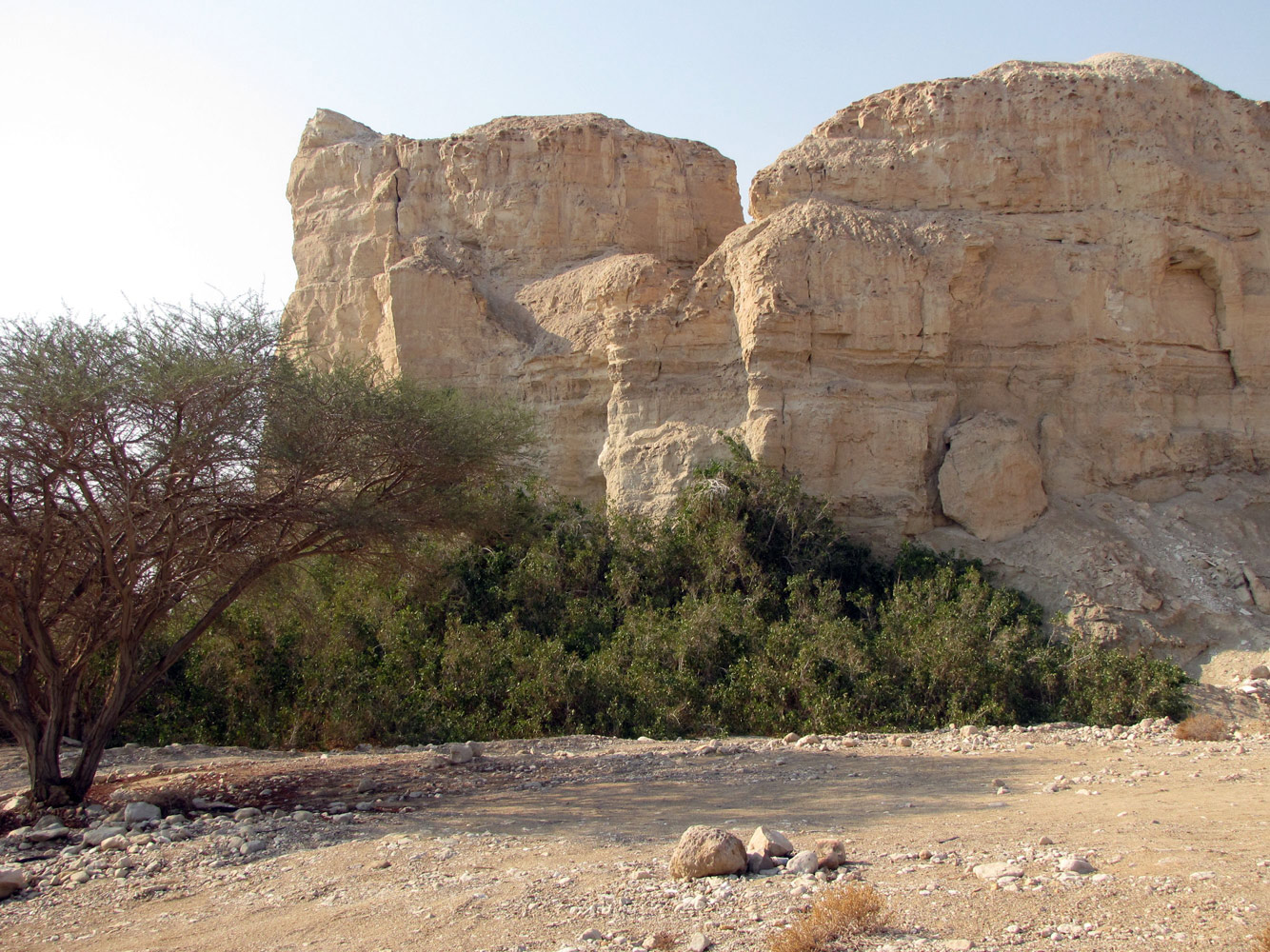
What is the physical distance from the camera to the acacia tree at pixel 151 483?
7.01 metres

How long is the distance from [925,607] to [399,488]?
6.90m

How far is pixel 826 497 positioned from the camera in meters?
14.3

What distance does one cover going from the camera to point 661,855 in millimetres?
5328

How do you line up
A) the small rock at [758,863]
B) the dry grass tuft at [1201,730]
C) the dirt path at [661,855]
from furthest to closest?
the dry grass tuft at [1201,730]
the small rock at [758,863]
the dirt path at [661,855]

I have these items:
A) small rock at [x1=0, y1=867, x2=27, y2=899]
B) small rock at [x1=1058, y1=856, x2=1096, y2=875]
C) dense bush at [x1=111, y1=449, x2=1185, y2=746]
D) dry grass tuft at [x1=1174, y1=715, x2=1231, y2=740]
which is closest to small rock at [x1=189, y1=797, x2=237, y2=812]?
small rock at [x1=0, y1=867, x2=27, y2=899]

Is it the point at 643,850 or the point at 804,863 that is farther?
the point at 643,850

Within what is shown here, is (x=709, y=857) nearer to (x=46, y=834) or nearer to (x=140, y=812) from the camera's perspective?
(x=140, y=812)

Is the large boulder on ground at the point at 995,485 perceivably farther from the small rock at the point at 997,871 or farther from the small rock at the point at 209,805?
the small rock at the point at 209,805

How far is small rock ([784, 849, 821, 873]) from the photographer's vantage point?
4.70 meters

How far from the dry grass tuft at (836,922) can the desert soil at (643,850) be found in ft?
0.24

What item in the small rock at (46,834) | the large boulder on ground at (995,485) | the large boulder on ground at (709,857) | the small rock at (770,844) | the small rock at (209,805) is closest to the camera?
the large boulder on ground at (709,857)

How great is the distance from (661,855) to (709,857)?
72 cm

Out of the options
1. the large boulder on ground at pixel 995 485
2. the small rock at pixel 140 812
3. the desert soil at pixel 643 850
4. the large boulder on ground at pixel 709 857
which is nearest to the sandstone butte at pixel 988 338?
the large boulder on ground at pixel 995 485

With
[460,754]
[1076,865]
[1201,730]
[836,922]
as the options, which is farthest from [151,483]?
[1201,730]
